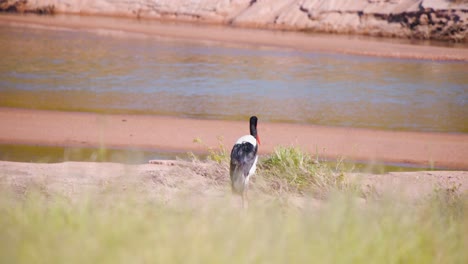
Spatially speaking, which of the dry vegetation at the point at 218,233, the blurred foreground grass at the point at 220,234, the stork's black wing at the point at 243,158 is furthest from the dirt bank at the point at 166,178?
the blurred foreground grass at the point at 220,234

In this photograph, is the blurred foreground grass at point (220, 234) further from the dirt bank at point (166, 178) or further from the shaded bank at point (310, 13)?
the shaded bank at point (310, 13)

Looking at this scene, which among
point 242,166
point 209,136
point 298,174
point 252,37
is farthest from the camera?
point 252,37

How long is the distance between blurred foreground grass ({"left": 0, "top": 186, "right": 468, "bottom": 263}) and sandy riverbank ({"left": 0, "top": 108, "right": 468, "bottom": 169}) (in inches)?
336

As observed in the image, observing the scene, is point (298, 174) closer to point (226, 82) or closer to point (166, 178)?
point (166, 178)

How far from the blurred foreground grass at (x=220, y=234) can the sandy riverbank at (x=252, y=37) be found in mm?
24710

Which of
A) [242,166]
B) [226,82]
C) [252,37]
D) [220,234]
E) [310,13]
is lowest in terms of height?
[220,234]

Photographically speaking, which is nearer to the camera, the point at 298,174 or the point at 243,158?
the point at 243,158

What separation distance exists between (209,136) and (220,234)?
34.8 ft

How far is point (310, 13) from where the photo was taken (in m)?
36.8

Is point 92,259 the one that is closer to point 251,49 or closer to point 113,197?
point 113,197

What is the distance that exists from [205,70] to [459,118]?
8838mm

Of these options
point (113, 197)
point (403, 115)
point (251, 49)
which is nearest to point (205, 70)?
point (251, 49)

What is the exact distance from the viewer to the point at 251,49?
29781 mm

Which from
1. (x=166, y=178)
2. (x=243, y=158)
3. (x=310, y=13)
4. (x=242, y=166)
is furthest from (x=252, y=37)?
(x=242, y=166)
